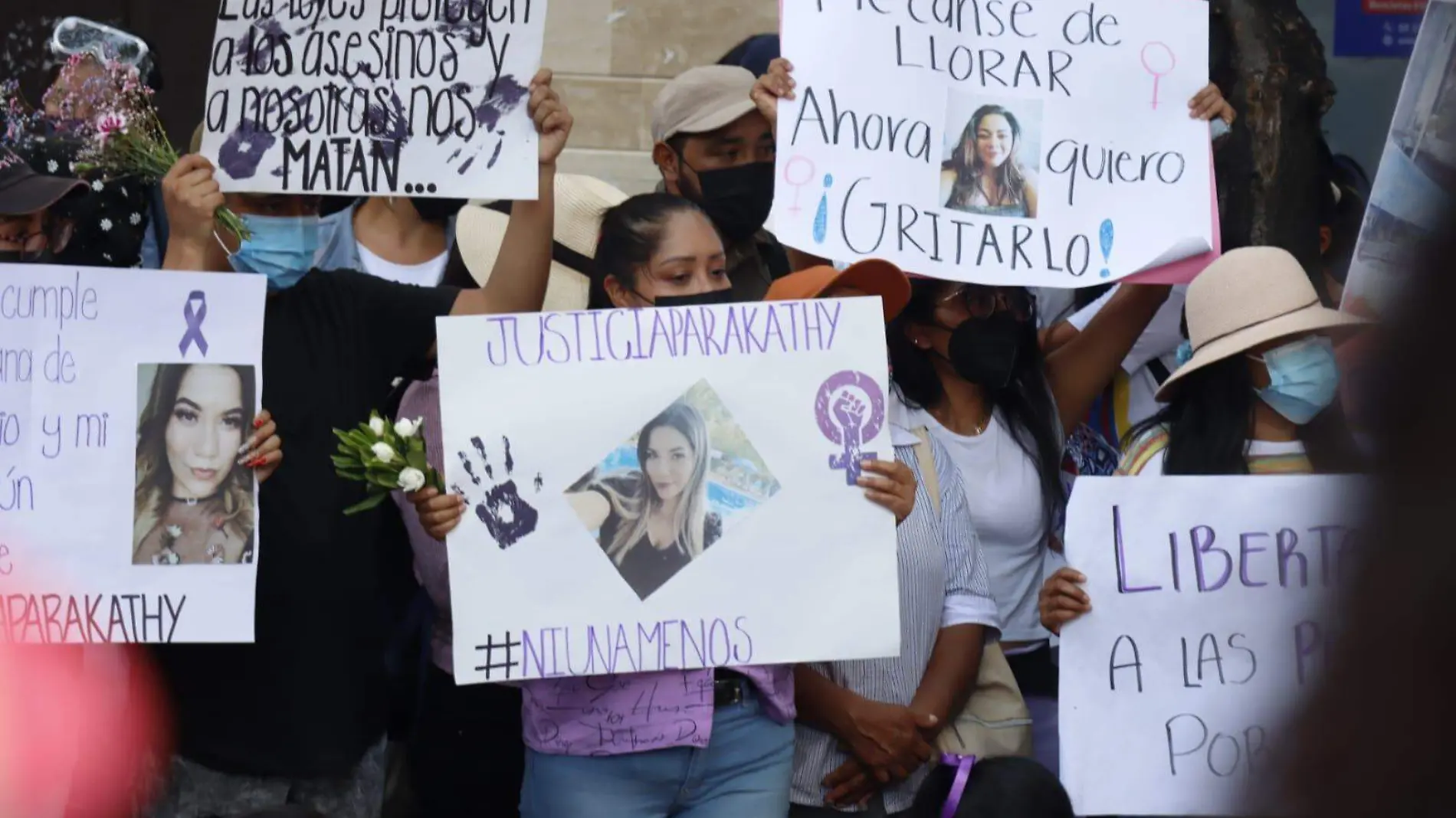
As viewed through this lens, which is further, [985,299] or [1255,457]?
[985,299]

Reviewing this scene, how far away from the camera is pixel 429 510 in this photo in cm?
334

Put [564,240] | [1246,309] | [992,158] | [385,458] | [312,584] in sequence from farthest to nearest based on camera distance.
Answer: [564,240], [992,158], [1246,309], [312,584], [385,458]

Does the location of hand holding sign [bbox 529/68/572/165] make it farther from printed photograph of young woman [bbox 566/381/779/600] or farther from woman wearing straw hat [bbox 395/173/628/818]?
printed photograph of young woman [bbox 566/381/779/600]

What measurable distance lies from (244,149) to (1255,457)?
2.26 metres

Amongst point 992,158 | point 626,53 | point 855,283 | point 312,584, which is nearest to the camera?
point 312,584

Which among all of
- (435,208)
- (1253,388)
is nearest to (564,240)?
(435,208)

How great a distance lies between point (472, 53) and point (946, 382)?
131cm

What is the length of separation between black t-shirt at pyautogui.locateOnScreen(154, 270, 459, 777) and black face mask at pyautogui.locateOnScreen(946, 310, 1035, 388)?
A: 122cm

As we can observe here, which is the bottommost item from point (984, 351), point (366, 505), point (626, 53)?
point (366, 505)

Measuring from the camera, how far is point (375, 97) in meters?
3.80

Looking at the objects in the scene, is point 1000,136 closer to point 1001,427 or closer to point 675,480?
point 1001,427

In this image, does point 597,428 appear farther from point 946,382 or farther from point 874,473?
point 946,382

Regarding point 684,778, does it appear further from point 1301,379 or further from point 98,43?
point 98,43

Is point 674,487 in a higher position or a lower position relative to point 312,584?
higher
